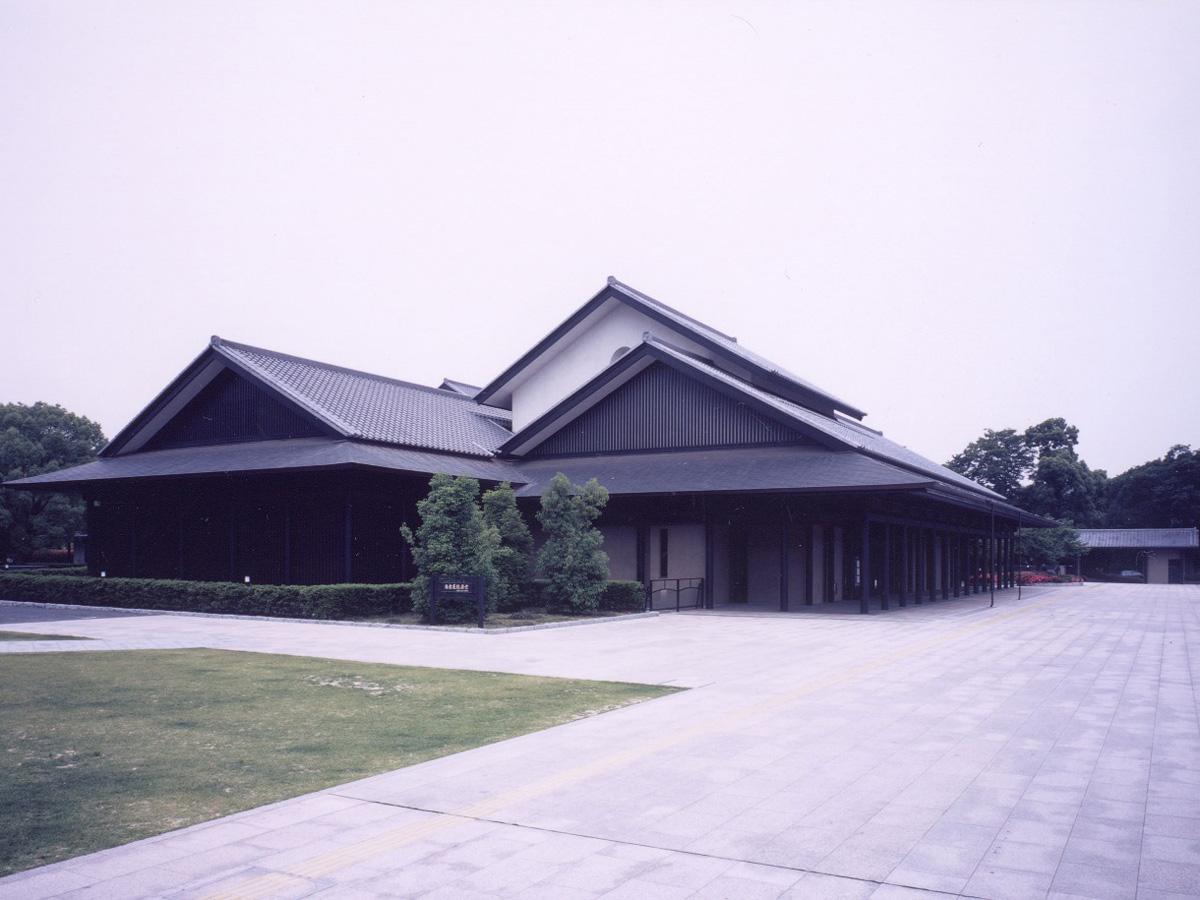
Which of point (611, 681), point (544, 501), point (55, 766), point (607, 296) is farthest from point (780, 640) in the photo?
point (607, 296)

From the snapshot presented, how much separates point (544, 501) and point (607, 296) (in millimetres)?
12919

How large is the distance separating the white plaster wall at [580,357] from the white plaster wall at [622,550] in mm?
7888

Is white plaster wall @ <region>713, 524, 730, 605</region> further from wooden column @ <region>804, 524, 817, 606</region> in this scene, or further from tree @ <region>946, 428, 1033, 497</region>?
tree @ <region>946, 428, 1033, 497</region>

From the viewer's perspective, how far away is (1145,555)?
65438mm

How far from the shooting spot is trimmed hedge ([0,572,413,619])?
21.7m

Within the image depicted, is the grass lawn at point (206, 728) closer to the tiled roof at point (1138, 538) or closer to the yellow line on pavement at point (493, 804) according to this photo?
the yellow line on pavement at point (493, 804)

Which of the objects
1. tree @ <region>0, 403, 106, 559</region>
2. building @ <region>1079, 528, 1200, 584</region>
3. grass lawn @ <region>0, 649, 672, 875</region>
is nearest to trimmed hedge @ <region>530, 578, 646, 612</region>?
grass lawn @ <region>0, 649, 672, 875</region>

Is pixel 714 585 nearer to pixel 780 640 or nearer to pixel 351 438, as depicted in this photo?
pixel 780 640

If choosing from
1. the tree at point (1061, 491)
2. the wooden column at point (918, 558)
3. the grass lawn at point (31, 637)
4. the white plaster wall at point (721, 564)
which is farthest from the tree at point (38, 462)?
the tree at point (1061, 491)

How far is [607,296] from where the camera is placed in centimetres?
3359

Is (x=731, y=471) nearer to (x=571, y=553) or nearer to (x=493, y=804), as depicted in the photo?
(x=571, y=553)

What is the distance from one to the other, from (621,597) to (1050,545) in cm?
4239

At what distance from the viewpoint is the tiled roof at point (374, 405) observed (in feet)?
88.5

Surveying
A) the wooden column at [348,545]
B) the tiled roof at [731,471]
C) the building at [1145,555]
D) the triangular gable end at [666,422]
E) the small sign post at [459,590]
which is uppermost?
the triangular gable end at [666,422]
